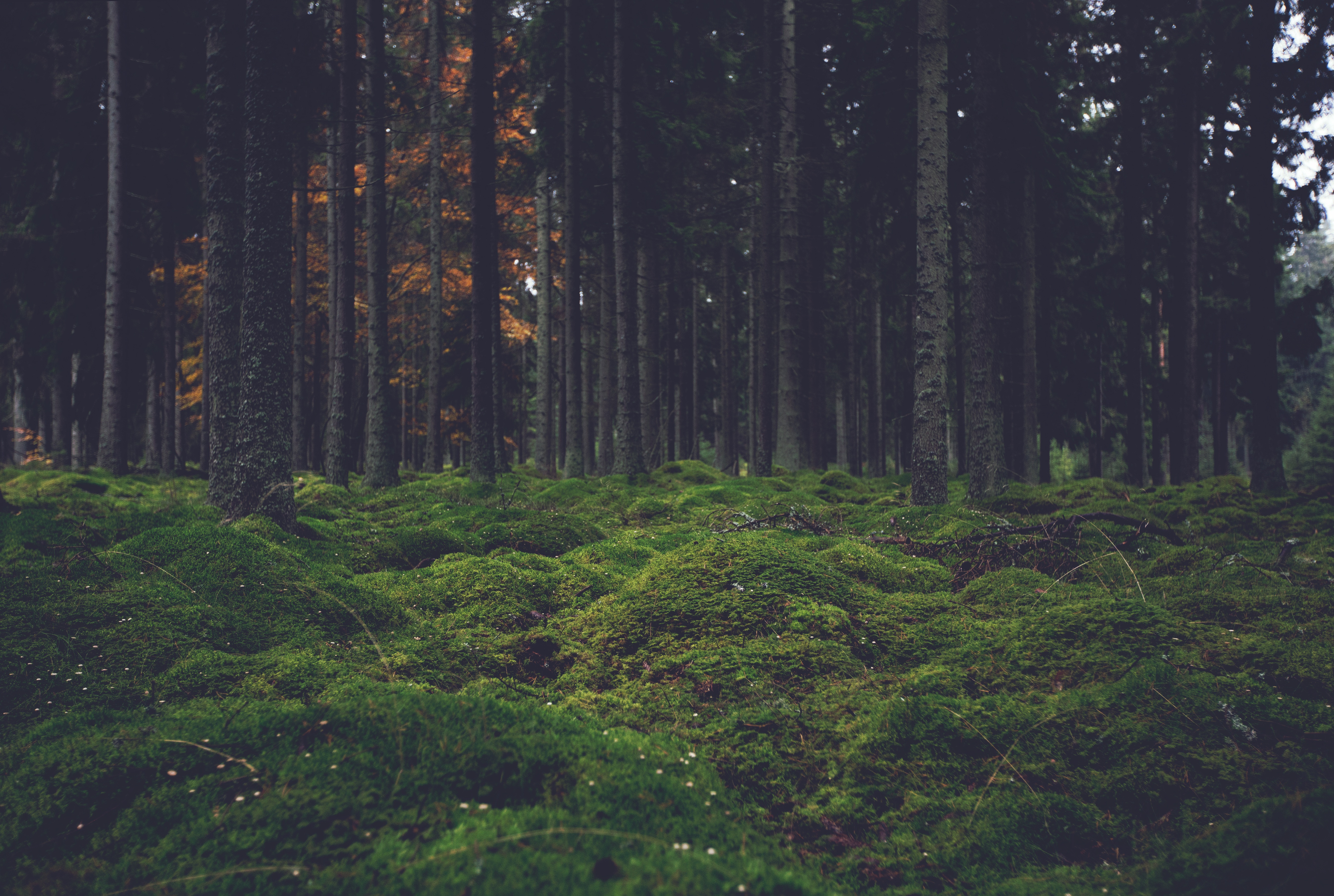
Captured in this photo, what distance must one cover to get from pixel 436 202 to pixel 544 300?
3.46m

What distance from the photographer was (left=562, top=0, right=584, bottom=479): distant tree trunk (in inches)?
589

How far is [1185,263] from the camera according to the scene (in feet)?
52.8

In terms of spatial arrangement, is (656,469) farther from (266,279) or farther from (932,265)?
(266,279)

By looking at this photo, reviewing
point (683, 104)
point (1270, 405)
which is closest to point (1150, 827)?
point (1270, 405)

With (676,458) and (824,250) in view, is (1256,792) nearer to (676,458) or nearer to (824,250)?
(824,250)

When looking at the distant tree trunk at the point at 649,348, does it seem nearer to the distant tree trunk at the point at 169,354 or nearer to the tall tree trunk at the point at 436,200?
the tall tree trunk at the point at 436,200

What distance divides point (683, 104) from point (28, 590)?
17.4 m

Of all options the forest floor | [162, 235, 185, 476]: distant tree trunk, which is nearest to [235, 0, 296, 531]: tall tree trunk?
the forest floor

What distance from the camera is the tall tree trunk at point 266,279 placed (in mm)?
6797

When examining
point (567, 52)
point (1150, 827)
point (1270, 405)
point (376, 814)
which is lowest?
point (1150, 827)

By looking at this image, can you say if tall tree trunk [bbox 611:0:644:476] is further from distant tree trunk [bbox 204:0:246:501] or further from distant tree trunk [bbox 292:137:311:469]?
distant tree trunk [bbox 292:137:311:469]

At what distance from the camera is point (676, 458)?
31625 mm

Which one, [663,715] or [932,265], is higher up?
[932,265]

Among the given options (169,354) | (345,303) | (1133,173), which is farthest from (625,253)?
(1133,173)
